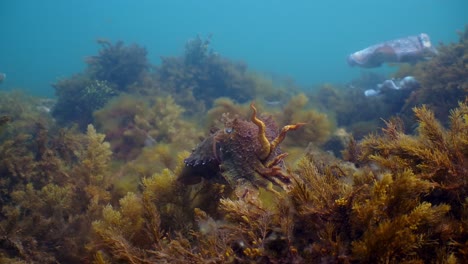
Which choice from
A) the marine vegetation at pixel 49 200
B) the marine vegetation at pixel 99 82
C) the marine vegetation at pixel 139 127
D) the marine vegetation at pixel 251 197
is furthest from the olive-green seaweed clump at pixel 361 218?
the marine vegetation at pixel 99 82

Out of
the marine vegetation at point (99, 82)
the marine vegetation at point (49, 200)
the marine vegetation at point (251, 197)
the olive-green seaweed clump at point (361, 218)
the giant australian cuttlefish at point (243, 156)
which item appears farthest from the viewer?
the marine vegetation at point (99, 82)

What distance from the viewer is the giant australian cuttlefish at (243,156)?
8.59ft

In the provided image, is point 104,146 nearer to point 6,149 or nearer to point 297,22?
point 6,149

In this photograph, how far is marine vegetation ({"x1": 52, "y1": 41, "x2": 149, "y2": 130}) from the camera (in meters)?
9.83

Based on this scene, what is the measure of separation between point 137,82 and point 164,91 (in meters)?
1.25

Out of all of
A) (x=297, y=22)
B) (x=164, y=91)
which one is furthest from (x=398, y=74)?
(x=297, y=22)

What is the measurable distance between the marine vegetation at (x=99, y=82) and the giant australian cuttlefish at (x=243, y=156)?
7.70m

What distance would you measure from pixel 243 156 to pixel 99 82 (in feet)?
30.8

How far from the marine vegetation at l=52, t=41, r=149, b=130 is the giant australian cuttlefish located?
7.70 meters

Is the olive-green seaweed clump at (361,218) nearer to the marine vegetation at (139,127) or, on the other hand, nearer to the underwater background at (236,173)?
the underwater background at (236,173)

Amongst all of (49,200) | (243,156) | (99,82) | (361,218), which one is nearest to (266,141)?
(243,156)

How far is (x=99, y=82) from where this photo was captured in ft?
34.3

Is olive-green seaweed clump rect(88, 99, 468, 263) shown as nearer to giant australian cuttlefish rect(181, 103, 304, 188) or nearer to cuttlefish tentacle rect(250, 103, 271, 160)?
giant australian cuttlefish rect(181, 103, 304, 188)

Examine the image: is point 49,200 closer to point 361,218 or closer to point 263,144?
point 263,144
